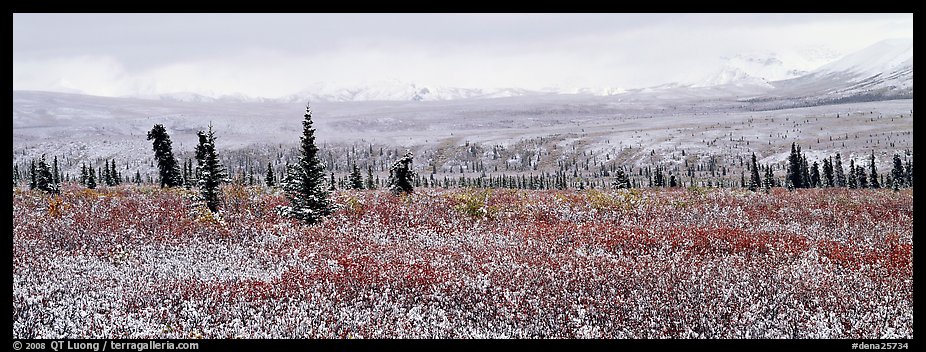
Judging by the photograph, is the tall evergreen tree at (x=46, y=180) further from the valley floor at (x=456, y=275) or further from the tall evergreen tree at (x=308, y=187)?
the tall evergreen tree at (x=308, y=187)

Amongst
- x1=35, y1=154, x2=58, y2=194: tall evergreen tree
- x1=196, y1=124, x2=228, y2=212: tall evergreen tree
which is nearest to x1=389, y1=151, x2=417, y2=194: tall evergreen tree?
x1=196, y1=124, x2=228, y2=212: tall evergreen tree

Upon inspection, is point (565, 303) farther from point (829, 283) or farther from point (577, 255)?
point (829, 283)

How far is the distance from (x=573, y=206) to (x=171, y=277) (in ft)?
50.2

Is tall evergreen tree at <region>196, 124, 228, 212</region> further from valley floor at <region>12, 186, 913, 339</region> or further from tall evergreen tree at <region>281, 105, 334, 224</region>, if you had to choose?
tall evergreen tree at <region>281, 105, 334, 224</region>

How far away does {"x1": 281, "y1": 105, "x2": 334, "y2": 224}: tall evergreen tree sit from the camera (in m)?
20.2

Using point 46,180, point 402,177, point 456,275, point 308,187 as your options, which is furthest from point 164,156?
point 456,275

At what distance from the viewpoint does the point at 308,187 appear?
20609mm

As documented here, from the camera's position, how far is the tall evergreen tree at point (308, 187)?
20219mm

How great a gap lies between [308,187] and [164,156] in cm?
2655

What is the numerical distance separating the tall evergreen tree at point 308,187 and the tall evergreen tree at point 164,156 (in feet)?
77.8

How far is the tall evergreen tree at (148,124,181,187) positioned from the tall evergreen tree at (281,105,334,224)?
23.7 meters

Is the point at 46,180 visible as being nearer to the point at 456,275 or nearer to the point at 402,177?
the point at 402,177
